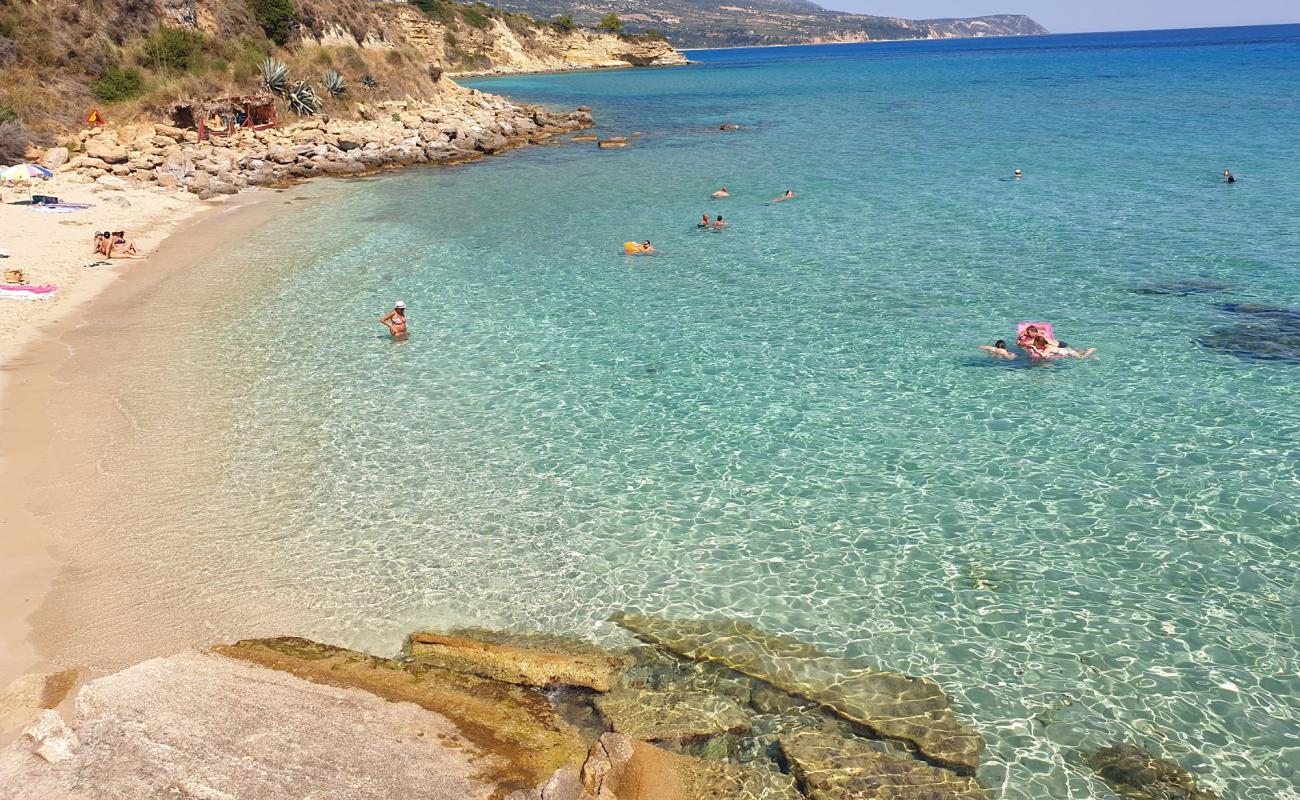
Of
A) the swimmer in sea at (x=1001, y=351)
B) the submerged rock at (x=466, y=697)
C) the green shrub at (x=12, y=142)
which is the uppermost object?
the green shrub at (x=12, y=142)

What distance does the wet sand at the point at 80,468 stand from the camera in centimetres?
981

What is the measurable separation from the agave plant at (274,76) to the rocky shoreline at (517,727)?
149 feet

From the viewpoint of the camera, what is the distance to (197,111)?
4209 centimetres

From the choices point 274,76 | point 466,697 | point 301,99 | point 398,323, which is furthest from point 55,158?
point 466,697

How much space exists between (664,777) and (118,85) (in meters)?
47.2

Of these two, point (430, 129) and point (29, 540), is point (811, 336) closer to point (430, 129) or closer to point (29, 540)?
point (29, 540)

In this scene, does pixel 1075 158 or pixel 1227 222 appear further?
pixel 1075 158

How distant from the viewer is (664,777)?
7.46 m

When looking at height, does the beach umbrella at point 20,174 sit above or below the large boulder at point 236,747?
above

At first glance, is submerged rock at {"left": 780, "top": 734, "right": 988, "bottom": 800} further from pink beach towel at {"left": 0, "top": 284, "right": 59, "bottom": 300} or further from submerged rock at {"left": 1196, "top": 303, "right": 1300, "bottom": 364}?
pink beach towel at {"left": 0, "top": 284, "right": 59, "bottom": 300}

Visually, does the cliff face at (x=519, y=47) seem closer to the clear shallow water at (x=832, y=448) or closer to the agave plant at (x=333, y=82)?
the agave plant at (x=333, y=82)

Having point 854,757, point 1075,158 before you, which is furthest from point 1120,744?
point 1075,158

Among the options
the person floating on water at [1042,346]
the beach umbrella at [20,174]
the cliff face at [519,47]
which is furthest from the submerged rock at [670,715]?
the cliff face at [519,47]

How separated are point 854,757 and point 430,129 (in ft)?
160
